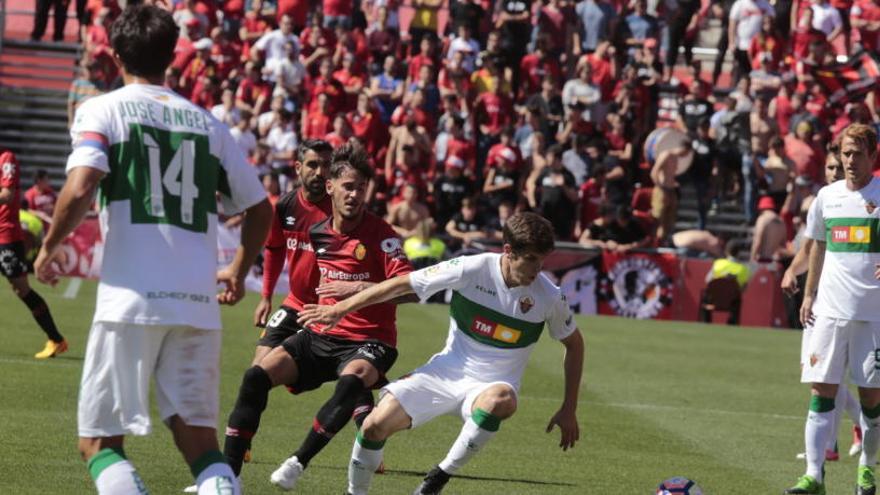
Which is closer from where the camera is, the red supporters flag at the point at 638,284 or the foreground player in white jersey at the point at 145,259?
the foreground player in white jersey at the point at 145,259

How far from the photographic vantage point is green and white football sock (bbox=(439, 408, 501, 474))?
8.40 m

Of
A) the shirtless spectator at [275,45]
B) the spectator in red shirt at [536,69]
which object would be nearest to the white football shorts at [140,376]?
the shirtless spectator at [275,45]

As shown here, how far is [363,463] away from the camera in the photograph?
27.7 feet

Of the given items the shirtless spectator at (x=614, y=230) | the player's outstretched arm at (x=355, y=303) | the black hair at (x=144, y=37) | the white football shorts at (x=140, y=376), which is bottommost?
the shirtless spectator at (x=614, y=230)

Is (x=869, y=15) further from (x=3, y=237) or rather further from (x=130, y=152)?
(x=130, y=152)

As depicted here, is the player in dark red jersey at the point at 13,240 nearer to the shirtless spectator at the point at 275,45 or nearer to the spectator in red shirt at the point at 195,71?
the spectator in red shirt at the point at 195,71

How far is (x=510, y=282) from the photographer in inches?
338

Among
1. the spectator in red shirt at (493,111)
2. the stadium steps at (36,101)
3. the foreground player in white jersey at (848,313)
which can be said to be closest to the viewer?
the foreground player in white jersey at (848,313)

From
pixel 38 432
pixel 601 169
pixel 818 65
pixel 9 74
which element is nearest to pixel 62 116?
pixel 9 74

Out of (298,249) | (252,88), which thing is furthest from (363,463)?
(252,88)

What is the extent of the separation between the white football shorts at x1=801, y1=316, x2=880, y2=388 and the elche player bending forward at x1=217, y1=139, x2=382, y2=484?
2.92 m

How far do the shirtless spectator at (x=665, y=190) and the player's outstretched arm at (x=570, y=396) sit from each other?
1717cm

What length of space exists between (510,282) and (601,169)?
17.2m

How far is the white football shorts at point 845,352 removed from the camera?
998 centimetres
